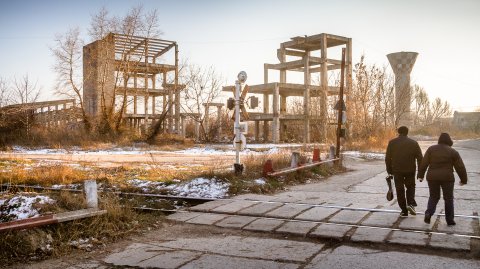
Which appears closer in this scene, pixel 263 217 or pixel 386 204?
pixel 263 217

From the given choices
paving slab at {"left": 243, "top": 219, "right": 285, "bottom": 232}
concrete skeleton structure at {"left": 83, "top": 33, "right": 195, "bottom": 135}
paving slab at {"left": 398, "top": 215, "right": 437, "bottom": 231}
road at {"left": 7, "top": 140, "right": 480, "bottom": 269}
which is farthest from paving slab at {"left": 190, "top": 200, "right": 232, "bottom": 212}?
concrete skeleton structure at {"left": 83, "top": 33, "right": 195, "bottom": 135}

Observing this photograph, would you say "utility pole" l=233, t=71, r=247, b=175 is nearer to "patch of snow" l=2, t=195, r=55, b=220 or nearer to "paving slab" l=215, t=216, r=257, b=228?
"paving slab" l=215, t=216, r=257, b=228

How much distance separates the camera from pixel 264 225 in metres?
6.64

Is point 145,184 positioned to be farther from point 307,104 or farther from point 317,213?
point 307,104

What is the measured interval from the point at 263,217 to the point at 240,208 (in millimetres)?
765

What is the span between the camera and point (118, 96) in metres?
31.0

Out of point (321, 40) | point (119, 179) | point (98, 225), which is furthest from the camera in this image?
point (321, 40)

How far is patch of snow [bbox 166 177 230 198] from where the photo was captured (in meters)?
9.35

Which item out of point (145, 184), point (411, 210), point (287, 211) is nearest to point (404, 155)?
point (411, 210)

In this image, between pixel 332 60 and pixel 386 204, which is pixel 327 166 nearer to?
pixel 386 204

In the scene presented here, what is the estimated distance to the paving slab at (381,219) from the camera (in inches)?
256

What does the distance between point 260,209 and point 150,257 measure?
2959 millimetres

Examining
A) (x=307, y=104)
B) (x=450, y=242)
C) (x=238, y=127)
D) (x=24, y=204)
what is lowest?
(x=450, y=242)

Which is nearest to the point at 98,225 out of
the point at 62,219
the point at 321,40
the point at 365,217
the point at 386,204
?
the point at 62,219
